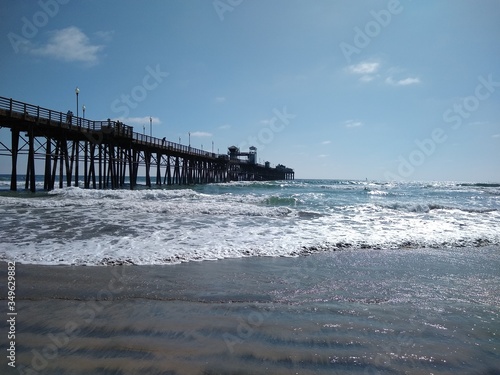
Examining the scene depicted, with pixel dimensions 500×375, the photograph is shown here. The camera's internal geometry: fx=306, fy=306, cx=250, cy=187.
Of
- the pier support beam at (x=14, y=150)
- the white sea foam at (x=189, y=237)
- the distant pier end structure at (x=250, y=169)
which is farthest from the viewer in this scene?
the distant pier end structure at (x=250, y=169)

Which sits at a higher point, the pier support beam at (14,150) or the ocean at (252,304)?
the pier support beam at (14,150)

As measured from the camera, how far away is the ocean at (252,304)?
7.40 ft

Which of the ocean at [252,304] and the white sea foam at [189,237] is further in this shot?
the white sea foam at [189,237]

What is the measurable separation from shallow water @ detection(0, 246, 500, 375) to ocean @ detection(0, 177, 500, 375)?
1 cm

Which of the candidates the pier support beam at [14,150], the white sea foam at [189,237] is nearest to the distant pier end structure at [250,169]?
the pier support beam at [14,150]

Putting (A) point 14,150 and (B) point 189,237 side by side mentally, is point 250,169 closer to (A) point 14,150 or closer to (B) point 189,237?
(A) point 14,150

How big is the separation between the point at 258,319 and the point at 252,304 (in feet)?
1.29

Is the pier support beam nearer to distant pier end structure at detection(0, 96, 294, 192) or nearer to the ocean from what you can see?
distant pier end structure at detection(0, 96, 294, 192)

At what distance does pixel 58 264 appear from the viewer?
4820 mm

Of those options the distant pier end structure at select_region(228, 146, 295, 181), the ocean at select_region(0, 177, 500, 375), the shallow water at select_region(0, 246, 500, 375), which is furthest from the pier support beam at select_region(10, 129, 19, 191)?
the distant pier end structure at select_region(228, 146, 295, 181)

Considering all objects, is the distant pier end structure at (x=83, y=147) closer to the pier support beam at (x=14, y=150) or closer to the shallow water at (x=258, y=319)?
the pier support beam at (x=14, y=150)

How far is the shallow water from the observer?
2217mm

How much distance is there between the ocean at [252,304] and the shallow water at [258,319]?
0.05ft

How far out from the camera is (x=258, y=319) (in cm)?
297
